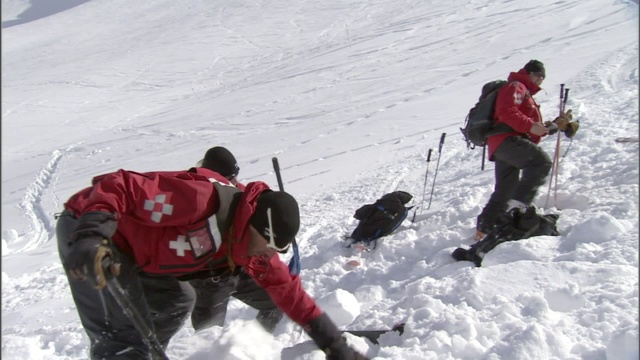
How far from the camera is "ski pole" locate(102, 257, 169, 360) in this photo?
263 centimetres

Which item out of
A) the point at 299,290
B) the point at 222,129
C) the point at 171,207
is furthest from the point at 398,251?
the point at 222,129

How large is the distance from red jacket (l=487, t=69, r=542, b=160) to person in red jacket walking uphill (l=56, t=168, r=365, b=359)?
2.75m

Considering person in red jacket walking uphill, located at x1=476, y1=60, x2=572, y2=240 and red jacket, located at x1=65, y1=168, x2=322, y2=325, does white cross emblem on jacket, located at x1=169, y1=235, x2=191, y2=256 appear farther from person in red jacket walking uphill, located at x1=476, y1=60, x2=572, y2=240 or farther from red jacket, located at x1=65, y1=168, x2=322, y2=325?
person in red jacket walking uphill, located at x1=476, y1=60, x2=572, y2=240

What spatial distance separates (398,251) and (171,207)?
281cm

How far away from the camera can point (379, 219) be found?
5477 millimetres

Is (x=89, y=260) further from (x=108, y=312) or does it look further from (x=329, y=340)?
(x=329, y=340)

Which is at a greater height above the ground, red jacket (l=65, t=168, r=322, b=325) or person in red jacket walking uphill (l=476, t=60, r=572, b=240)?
red jacket (l=65, t=168, r=322, b=325)

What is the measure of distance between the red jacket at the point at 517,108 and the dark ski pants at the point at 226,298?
2625mm

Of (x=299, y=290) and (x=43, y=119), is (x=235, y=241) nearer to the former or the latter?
(x=299, y=290)

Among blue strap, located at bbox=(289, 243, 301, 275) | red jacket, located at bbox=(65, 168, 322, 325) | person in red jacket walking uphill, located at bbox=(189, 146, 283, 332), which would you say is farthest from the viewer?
blue strap, located at bbox=(289, 243, 301, 275)

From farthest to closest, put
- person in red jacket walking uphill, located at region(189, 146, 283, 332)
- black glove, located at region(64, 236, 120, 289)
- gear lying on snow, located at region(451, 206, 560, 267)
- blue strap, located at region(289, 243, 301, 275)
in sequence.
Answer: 1. blue strap, located at region(289, 243, 301, 275)
2. gear lying on snow, located at region(451, 206, 560, 267)
3. person in red jacket walking uphill, located at region(189, 146, 283, 332)
4. black glove, located at region(64, 236, 120, 289)

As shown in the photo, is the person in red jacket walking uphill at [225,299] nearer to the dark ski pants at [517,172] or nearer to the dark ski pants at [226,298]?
the dark ski pants at [226,298]

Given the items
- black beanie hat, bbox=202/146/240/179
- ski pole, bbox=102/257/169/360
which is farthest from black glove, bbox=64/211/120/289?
black beanie hat, bbox=202/146/240/179

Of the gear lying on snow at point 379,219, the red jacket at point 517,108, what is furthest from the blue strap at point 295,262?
the red jacket at point 517,108
